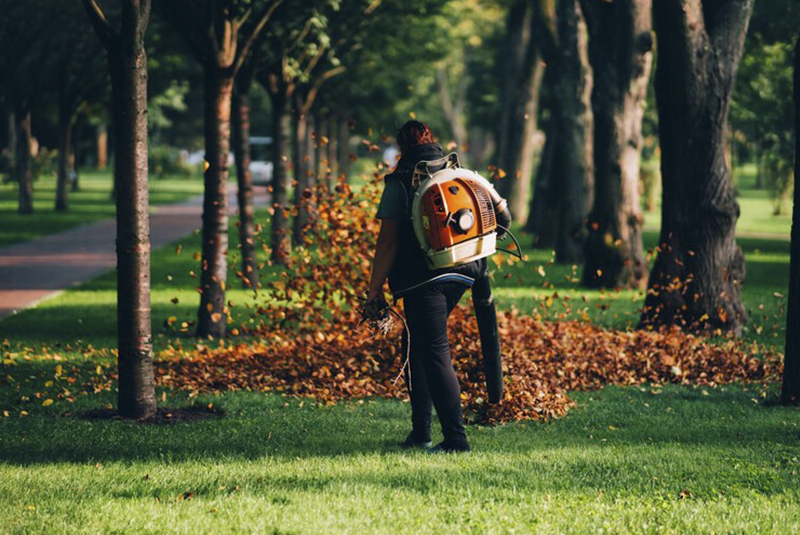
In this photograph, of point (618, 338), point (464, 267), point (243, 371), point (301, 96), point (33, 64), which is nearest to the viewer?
point (464, 267)

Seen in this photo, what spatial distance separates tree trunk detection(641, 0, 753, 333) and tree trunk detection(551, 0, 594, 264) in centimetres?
826

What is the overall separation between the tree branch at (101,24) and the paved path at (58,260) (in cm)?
671

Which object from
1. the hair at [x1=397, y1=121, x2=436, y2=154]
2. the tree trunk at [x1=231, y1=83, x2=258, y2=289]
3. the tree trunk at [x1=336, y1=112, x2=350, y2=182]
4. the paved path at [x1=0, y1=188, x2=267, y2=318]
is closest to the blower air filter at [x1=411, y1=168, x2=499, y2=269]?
the hair at [x1=397, y1=121, x2=436, y2=154]

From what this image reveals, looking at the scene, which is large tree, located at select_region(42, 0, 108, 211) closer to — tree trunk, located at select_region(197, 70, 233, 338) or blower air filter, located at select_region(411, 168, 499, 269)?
tree trunk, located at select_region(197, 70, 233, 338)

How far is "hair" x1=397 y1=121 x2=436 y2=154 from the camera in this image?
256 inches

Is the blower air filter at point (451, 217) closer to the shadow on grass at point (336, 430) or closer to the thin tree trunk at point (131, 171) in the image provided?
the shadow on grass at point (336, 430)

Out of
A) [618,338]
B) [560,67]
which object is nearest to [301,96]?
[560,67]

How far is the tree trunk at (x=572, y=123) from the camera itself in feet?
67.7

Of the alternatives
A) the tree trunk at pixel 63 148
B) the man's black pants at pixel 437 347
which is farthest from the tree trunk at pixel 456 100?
the man's black pants at pixel 437 347

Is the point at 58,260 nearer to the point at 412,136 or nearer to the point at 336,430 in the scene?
the point at 336,430

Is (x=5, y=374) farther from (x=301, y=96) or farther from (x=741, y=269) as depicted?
(x=301, y=96)

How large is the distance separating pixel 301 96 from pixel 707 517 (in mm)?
20431

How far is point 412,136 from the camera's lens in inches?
256

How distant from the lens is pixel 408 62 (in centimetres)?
3566
